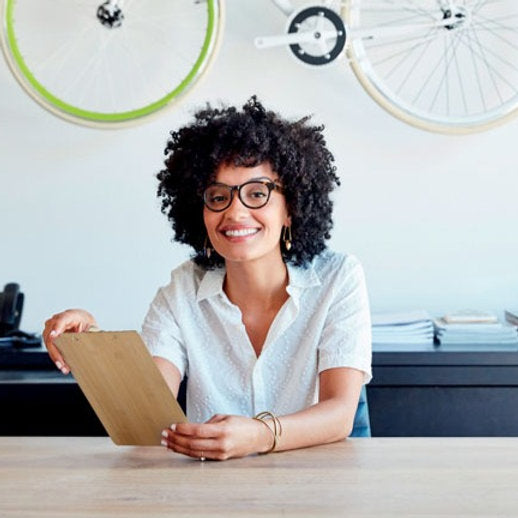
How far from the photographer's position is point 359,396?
1993mm

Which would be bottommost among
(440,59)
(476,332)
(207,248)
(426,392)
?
(426,392)

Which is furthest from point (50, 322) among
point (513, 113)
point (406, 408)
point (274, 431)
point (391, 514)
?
point (513, 113)

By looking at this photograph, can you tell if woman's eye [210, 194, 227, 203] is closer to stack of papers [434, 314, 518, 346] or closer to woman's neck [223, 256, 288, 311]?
woman's neck [223, 256, 288, 311]

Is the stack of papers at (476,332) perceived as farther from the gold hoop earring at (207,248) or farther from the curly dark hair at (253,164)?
the gold hoop earring at (207,248)

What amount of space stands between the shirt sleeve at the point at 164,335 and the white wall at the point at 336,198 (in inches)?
37.0

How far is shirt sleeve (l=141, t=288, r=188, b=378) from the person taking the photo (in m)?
2.04

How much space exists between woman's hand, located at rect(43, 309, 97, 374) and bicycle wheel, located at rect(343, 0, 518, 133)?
123 centimetres

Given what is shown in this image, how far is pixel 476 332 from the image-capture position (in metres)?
2.73

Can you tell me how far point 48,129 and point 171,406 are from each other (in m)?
1.52

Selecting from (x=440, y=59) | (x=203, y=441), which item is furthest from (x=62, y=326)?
(x=440, y=59)

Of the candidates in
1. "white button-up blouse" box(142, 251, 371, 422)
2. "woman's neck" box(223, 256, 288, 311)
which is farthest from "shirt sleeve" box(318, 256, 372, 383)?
"woman's neck" box(223, 256, 288, 311)

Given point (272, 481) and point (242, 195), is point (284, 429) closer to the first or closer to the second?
point (272, 481)

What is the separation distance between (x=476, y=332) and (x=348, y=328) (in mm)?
834

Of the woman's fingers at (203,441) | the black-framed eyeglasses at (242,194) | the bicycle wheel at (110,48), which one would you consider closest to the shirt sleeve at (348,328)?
the black-framed eyeglasses at (242,194)
